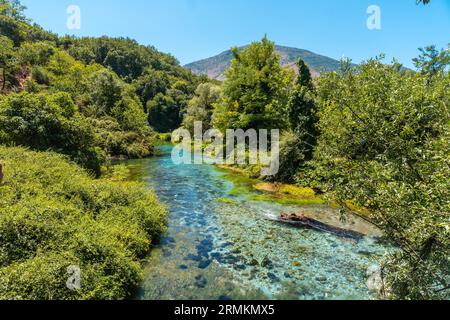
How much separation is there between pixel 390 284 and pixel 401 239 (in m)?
1.41

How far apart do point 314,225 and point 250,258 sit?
5.41m

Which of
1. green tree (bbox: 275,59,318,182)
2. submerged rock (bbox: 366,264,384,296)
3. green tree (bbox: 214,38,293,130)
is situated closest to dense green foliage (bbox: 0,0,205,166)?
green tree (bbox: 275,59,318,182)

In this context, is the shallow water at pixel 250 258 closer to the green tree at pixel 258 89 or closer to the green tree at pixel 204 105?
the green tree at pixel 258 89

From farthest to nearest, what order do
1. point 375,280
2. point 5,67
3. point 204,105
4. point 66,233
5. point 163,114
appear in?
point 163,114, point 204,105, point 5,67, point 375,280, point 66,233

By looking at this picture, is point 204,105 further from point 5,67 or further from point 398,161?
point 398,161

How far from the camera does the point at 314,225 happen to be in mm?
15406

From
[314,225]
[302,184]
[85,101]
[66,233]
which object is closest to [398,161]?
[302,184]

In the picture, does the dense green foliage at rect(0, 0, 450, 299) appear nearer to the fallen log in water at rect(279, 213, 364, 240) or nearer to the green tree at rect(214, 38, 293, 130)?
the fallen log in water at rect(279, 213, 364, 240)

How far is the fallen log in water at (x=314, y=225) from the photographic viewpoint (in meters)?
14.3

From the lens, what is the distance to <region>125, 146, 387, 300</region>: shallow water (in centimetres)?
944

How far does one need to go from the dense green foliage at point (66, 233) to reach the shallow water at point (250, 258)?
1175 millimetres

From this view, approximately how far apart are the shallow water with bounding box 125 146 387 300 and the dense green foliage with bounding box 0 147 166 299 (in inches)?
46.3

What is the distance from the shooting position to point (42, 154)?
668 inches
